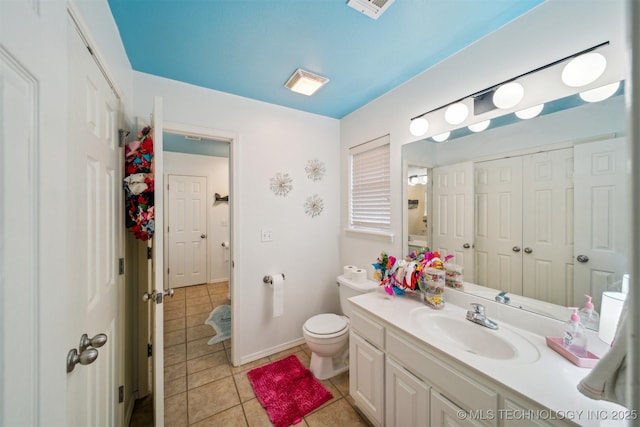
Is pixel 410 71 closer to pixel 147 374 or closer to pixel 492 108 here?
pixel 492 108

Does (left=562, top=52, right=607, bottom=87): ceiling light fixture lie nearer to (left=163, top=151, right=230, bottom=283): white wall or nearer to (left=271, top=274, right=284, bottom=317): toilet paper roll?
(left=271, top=274, right=284, bottom=317): toilet paper roll

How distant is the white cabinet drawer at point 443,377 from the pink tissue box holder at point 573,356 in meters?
0.39

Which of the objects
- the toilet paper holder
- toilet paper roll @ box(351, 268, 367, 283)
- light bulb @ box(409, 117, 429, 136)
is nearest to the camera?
light bulb @ box(409, 117, 429, 136)

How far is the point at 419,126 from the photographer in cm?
171

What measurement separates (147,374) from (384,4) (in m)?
2.83

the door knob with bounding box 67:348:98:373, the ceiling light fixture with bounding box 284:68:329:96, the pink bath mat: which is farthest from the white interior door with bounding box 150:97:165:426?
the ceiling light fixture with bounding box 284:68:329:96

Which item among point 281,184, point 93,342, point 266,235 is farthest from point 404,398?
point 281,184

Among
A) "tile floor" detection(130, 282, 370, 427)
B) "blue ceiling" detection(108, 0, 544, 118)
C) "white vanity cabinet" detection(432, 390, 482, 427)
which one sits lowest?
"tile floor" detection(130, 282, 370, 427)

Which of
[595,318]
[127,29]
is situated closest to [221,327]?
[127,29]

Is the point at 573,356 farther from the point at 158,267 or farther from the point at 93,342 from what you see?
the point at 158,267

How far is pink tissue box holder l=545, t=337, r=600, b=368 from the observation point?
2.91 ft

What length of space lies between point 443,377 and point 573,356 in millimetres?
512

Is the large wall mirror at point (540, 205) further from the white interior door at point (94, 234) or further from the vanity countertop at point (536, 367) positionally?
the white interior door at point (94, 234)

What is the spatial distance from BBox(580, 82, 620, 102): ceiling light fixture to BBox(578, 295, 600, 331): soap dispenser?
2.98ft
